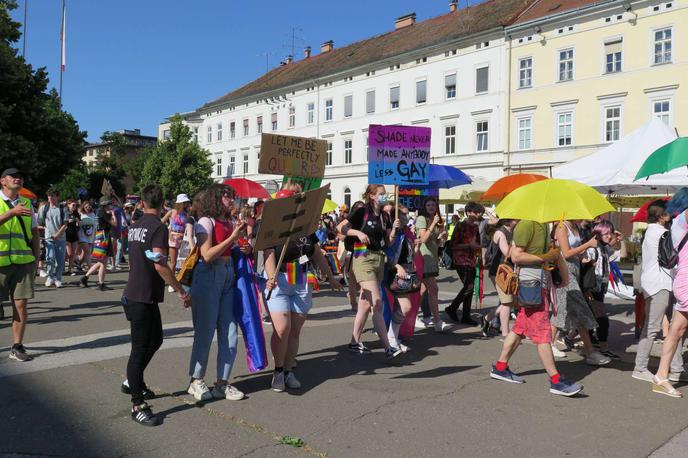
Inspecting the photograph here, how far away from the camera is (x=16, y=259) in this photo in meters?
6.79

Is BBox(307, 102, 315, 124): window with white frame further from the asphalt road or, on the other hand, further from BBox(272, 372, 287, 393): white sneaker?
BBox(272, 372, 287, 393): white sneaker

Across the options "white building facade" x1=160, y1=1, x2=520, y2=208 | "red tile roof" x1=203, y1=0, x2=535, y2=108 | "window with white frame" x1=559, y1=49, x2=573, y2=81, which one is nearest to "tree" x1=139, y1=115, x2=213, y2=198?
"white building facade" x1=160, y1=1, x2=520, y2=208

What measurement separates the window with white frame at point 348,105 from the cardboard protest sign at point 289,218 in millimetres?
44038

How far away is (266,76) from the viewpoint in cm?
6525

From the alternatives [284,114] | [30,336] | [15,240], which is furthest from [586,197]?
[284,114]

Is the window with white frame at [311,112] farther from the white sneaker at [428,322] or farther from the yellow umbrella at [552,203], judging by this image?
the yellow umbrella at [552,203]

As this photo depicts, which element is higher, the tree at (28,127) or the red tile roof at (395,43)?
the red tile roof at (395,43)

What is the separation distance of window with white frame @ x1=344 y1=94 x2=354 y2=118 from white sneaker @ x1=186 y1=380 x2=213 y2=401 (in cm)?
4474

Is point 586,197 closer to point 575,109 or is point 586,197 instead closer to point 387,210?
point 387,210

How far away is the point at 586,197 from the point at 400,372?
249 cm

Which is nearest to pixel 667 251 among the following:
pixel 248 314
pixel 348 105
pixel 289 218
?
pixel 289 218

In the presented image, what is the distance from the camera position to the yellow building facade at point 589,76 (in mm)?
31359

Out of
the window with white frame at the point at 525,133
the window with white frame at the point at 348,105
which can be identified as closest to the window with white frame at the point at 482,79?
the window with white frame at the point at 525,133

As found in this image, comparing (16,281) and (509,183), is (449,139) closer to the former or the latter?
(509,183)
